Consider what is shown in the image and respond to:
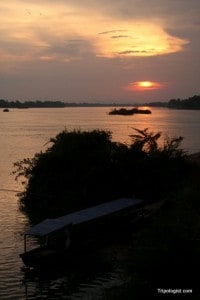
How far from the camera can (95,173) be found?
112 feet

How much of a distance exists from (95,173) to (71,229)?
36.1 feet

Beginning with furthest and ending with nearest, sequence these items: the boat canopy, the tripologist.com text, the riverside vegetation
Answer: the riverside vegetation
the boat canopy
the tripologist.com text

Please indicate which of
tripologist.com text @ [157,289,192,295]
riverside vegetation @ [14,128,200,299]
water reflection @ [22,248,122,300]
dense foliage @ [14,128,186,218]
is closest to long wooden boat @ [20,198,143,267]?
water reflection @ [22,248,122,300]

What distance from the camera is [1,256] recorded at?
2356cm

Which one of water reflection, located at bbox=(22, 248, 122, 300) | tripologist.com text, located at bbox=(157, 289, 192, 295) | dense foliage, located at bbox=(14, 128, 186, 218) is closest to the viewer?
tripologist.com text, located at bbox=(157, 289, 192, 295)

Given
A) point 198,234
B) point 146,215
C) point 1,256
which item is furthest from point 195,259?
point 146,215

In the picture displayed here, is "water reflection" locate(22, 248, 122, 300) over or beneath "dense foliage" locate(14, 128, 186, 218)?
beneath

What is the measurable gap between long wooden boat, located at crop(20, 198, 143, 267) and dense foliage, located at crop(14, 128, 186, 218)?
4.84m

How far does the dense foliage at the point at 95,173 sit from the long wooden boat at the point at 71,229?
4839mm

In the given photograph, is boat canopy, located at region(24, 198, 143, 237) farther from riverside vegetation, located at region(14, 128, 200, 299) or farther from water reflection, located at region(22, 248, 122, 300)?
water reflection, located at region(22, 248, 122, 300)

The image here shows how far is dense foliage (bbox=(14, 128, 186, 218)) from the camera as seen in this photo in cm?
3391

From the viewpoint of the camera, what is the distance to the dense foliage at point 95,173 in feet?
111

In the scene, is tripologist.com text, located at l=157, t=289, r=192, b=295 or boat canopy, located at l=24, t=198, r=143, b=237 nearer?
tripologist.com text, located at l=157, t=289, r=192, b=295

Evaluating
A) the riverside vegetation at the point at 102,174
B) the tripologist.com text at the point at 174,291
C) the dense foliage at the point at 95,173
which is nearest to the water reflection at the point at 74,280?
the tripologist.com text at the point at 174,291
